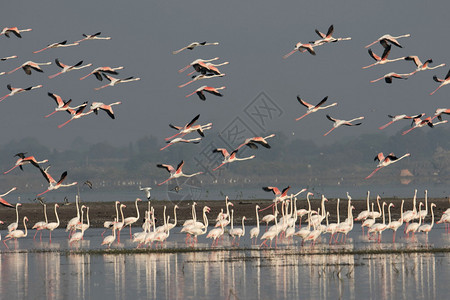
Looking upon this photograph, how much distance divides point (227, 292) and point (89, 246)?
14297 mm

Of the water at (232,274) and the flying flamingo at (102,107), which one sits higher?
the flying flamingo at (102,107)

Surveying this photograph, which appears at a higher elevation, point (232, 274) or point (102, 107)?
point (102, 107)

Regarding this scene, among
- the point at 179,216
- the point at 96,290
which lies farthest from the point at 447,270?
the point at 179,216

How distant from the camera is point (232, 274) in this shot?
25547mm

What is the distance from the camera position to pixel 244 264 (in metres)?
27.9

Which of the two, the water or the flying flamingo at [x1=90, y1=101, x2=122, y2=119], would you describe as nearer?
the water

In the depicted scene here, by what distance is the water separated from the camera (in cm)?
2220

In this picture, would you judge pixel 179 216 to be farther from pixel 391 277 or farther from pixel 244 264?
pixel 391 277

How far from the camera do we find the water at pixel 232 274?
2220 cm

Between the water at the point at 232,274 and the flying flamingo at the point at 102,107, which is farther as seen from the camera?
the flying flamingo at the point at 102,107

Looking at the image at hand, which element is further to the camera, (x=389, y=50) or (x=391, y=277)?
(x=389, y=50)

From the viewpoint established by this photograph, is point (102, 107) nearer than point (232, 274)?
No

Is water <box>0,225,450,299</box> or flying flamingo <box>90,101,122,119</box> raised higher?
flying flamingo <box>90,101,122,119</box>

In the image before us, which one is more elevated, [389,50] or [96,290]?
[389,50]
